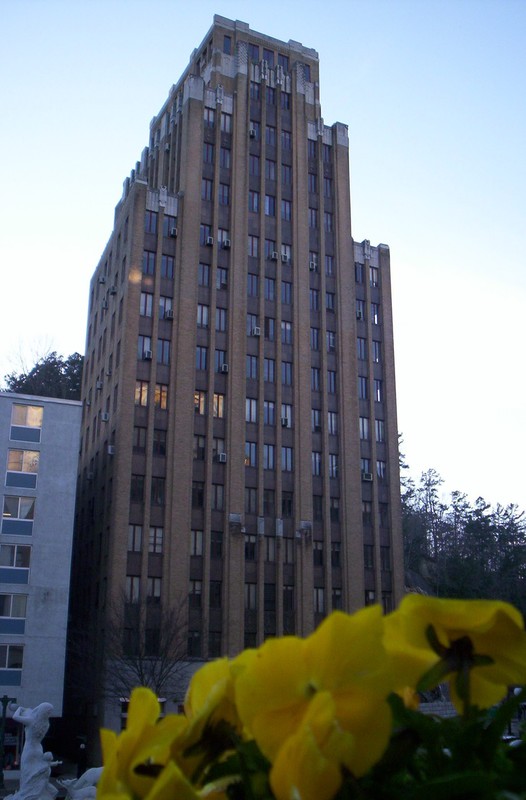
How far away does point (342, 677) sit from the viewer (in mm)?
985

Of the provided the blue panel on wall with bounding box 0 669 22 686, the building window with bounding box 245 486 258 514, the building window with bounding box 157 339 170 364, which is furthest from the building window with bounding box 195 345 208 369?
the blue panel on wall with bounding box 0 669 22 686

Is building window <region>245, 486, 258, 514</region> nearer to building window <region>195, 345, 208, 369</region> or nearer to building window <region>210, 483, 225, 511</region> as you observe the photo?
building window <region>210, 483, 225, 511</region>

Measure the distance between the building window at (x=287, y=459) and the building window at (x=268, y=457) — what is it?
57 centimetres

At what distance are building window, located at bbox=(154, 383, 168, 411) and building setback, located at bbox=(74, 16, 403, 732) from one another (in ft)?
0.38

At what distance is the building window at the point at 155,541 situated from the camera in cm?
4125

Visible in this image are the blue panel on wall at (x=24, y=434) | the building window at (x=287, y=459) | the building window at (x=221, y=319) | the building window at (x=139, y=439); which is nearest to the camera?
the blue panel on wall at (x=24, y=434)

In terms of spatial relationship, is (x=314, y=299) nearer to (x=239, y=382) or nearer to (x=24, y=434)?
(x=239, y=382)

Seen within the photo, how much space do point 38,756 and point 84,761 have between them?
26.5 meters

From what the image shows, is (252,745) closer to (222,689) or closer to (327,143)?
(222,689)

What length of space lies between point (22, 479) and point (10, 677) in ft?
28.5

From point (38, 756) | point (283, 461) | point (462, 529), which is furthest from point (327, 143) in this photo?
point (38, 756)

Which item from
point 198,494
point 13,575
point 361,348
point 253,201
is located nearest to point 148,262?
point 253,201

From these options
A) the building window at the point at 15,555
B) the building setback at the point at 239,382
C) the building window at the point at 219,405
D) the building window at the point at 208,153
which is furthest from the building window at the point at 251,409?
the building window at the point at 208,153

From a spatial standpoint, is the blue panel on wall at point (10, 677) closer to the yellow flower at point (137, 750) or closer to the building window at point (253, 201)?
the building window at point (253, 201)
